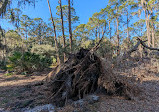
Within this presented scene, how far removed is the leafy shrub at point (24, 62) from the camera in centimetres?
773

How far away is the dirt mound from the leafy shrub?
573 centimetres

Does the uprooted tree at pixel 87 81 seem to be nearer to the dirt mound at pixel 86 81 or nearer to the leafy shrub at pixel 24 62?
the dirt mound at pixel 86 81

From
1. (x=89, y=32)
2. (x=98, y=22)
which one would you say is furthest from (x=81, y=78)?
(x=89, y=32)

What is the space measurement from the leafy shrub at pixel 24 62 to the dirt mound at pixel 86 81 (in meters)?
5.73

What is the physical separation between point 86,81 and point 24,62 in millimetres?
6910

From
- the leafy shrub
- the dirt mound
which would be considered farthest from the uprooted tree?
the leafy shrub

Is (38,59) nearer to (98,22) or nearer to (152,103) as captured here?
(152,103)

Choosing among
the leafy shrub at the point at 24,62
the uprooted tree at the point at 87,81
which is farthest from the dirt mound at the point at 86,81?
the leafy shrub at the point at 24,62

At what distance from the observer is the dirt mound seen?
292 centimetres

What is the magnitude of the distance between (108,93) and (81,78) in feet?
3.64

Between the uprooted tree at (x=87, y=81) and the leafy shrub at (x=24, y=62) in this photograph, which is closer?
the uprooted tree at (x=87, y=81)

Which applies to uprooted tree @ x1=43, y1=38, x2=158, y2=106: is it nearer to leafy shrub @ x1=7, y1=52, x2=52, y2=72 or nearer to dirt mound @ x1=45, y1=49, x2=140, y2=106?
dirt mound @ x1=45, y1=49, x2=140, y2=106

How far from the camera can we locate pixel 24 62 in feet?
25.7

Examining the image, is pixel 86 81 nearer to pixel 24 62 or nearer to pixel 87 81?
pixel 87 81
